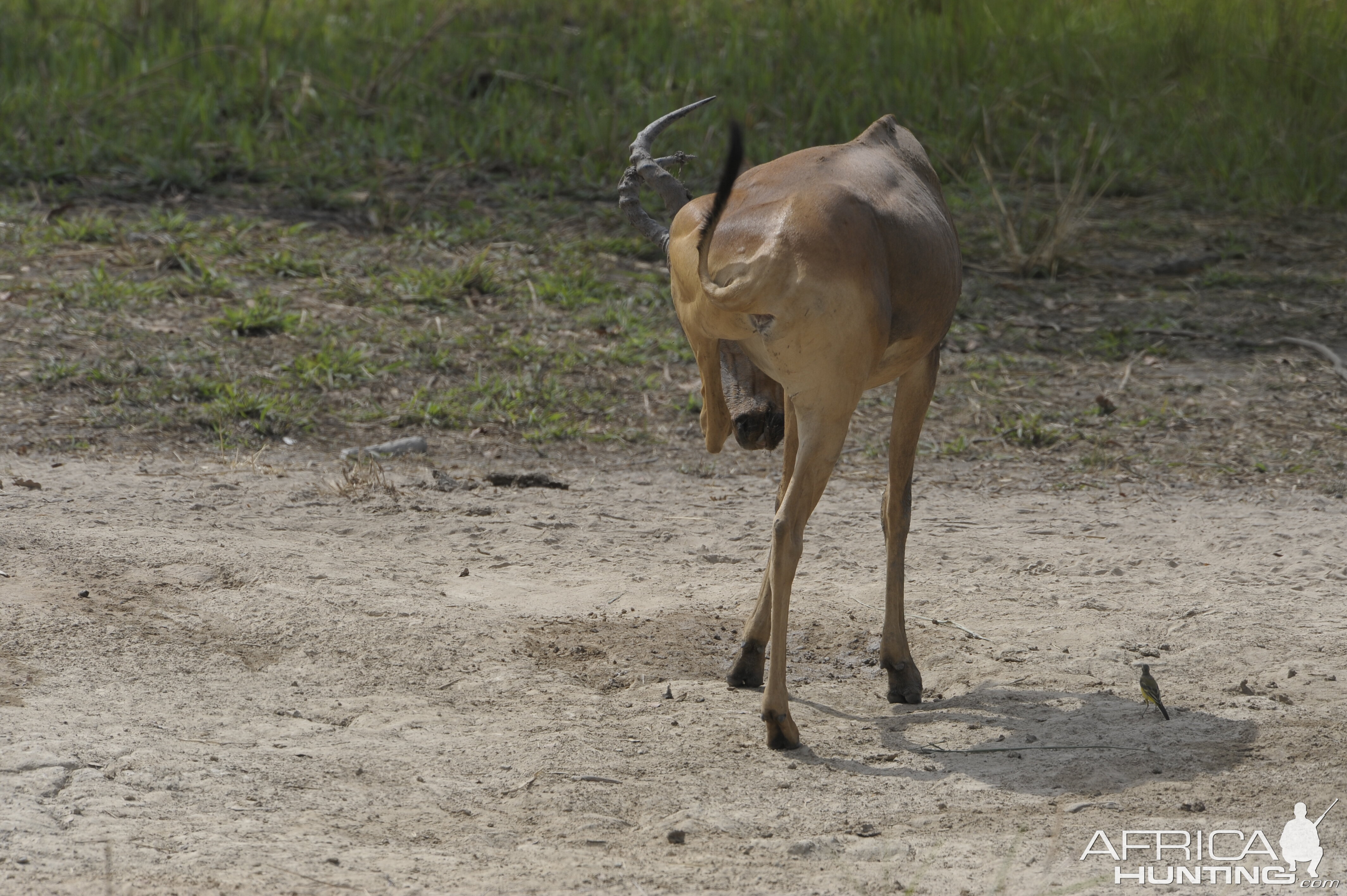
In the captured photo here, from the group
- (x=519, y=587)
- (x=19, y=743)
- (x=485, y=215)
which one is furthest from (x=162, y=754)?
(x=485, y=215)

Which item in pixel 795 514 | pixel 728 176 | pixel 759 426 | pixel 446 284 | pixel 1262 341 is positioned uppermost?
pixel 728 176

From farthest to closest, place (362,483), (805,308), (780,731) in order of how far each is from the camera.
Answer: (362,483), (780,731), (805,308)

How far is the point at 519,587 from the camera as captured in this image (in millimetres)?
5434

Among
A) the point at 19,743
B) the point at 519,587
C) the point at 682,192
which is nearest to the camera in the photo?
the point at 19,743

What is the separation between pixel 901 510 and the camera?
4.74 m

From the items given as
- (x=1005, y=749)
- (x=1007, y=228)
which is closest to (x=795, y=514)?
(x=1005, y=749)

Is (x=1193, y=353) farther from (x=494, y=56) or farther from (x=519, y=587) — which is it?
(x=494, y=56)

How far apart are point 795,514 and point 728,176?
1.08 m

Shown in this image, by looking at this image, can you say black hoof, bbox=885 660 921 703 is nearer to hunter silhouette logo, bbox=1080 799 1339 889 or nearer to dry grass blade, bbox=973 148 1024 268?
hunter silhouette logo, bbox=1080 799 1339 889

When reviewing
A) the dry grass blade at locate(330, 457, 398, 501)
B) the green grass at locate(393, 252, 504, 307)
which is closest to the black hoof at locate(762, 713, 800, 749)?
the dry grass blade at locate(330, 457, 398, 501)

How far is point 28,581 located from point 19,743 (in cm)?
131

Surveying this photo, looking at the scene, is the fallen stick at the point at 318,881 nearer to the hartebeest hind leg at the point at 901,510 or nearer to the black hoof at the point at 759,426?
the black hoof at the point at 759,426

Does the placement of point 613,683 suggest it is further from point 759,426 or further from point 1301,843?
point 1301,843

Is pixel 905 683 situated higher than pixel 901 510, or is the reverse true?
pixel 901 510
